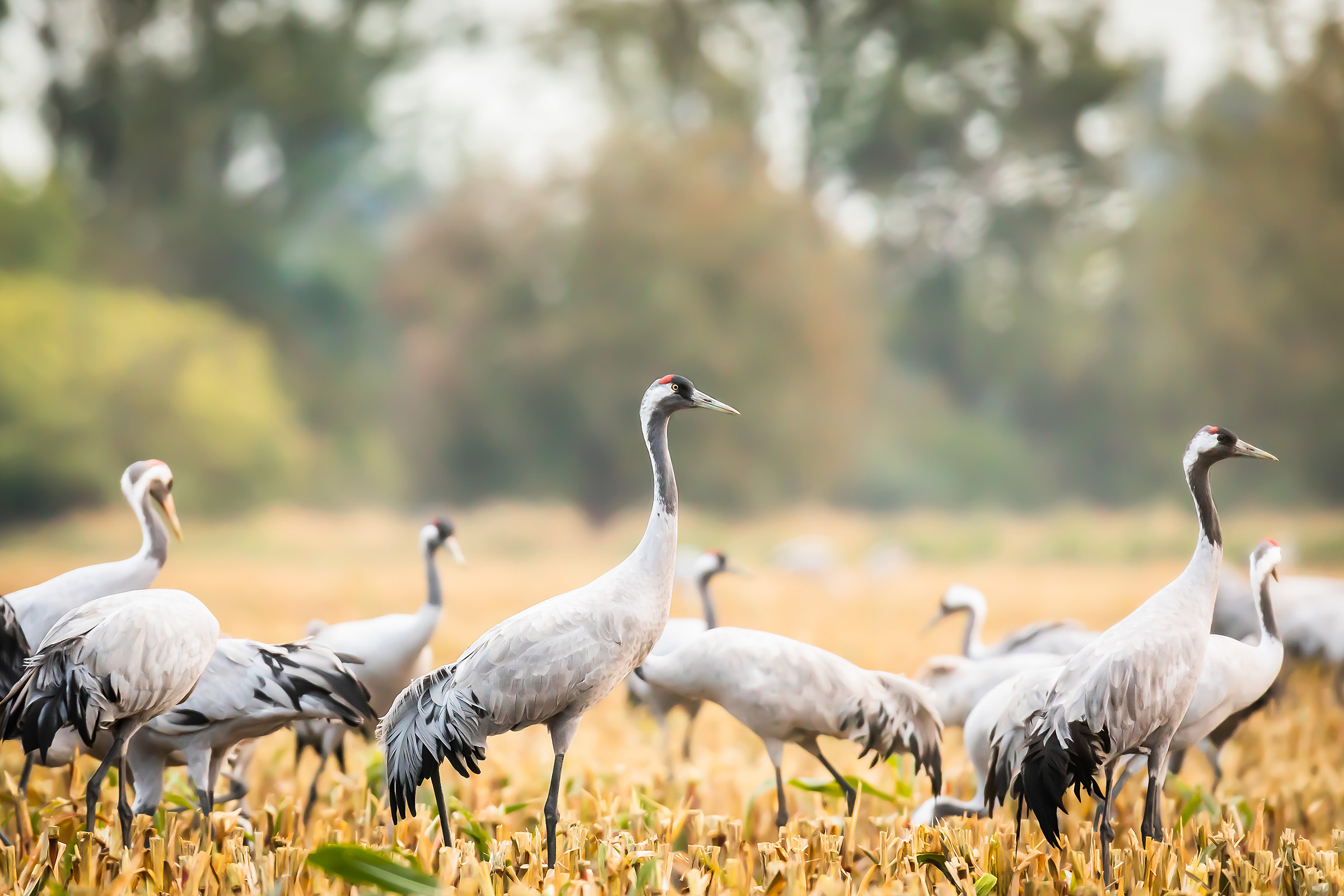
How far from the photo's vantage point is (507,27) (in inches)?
917

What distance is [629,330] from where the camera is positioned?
1864cm

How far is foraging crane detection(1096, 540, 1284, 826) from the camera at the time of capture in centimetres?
346

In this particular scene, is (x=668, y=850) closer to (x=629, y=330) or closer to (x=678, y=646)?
(x=678, y=646)

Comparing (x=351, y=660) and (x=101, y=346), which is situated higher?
(x=101, y=346)

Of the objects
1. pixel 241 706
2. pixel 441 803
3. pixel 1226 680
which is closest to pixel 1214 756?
pixel 1226 680

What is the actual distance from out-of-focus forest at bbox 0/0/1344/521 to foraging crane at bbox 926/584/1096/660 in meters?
12.9

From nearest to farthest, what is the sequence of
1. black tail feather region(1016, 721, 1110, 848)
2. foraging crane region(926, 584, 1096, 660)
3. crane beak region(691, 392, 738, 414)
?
black tail feather region(1016, 721, 1110, 848) → crane beak region(691, 392, 738, 414) → foraging crane region(926, 584, 1096, 660)

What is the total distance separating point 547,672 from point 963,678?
206 centimetres

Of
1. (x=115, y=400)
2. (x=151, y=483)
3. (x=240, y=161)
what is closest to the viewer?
(x=151, y=483)

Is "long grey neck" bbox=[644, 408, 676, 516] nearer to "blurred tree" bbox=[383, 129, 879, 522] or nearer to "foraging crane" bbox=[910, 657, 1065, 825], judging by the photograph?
"foraging crane" bbox=[910, 657, 1065, 825]

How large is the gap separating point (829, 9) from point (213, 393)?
1435 centimetres

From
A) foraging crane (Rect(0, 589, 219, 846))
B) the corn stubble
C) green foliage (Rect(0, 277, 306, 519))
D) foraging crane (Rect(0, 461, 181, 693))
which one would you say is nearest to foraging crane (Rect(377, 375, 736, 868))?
the corn stubble

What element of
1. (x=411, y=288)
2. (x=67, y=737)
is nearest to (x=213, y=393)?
(x=411, y=288)

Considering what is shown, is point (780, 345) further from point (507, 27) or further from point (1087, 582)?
point (507, 27)
